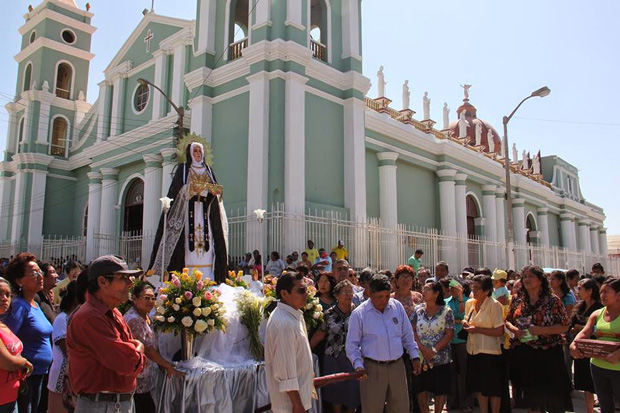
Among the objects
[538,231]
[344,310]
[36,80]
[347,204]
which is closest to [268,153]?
[347,204]

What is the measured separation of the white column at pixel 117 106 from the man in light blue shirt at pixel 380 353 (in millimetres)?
18276

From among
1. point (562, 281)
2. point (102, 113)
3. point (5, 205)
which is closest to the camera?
point (562, 281)

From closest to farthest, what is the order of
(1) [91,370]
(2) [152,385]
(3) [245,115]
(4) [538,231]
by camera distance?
(1) [91,370] < (2) [152,385] < (3) [245,115] < (4) [538,231]

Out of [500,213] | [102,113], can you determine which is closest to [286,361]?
[102,113]

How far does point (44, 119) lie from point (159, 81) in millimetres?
7245

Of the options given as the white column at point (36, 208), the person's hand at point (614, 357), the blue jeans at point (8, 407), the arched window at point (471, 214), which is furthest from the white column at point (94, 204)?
the person's hand at point (614, 357)

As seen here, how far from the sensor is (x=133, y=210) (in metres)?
20.4

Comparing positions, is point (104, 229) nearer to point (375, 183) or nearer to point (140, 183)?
point (140, 183)

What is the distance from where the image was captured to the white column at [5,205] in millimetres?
23828

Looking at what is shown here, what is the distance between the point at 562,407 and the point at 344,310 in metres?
2.30

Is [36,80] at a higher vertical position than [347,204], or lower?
higher

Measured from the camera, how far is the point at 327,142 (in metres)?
14.7

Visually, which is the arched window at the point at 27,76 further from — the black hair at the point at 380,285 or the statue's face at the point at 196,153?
the black hair at the point at 380,285

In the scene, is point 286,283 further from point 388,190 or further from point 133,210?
point 133,210
